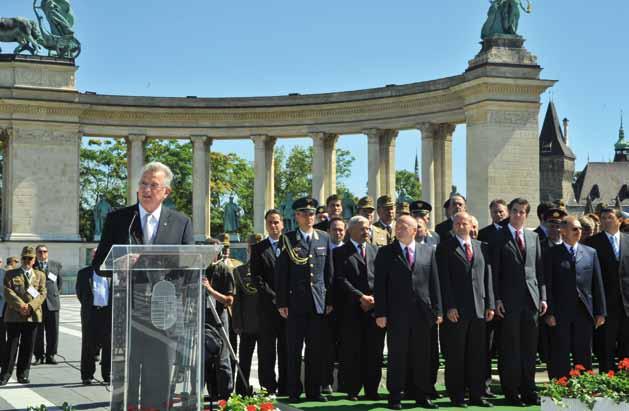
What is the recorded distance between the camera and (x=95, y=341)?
663 inches

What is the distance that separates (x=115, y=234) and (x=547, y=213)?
8928 millimetres

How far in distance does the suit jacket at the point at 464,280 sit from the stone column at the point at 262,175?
3914 cm

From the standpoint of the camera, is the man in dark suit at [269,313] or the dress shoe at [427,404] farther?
the man in dark suit at [269,313]

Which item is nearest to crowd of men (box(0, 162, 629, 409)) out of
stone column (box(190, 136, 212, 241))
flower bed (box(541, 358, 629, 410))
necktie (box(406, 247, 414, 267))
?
necktie (box(406, 247, 414, 267))

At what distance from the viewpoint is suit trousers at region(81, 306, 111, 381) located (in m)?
16.5

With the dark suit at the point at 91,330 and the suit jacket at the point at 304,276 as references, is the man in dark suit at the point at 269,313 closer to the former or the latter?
the suit jacket at the point at 304,276

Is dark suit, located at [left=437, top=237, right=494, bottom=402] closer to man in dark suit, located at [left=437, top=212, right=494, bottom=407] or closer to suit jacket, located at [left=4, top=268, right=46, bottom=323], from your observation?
man in dark suit, located at [left=437, top=212, right=494, bottom=407]

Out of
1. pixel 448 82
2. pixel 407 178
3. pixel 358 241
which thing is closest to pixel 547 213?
pixel 358 241

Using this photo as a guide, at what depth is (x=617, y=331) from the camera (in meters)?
16.5

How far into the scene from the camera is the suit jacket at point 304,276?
1463cm

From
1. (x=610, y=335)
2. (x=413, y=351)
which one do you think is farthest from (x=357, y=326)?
(x=610, y=335)

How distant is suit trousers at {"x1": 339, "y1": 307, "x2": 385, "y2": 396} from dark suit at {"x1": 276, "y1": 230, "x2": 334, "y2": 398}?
1.28 ft

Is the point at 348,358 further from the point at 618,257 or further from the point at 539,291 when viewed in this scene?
the point at 618,257

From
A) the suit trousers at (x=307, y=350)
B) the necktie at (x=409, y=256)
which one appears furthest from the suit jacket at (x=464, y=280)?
the suit trousers at (x=307, y=350)
